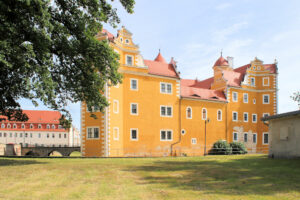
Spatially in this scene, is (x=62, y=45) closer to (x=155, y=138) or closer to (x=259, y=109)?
(x=155, y=138)

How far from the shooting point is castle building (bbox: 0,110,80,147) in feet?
300

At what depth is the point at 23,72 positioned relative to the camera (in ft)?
52.6

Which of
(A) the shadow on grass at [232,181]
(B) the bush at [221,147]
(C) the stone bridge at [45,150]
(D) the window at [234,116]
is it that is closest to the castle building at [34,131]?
(C) the stone bridge at [45,150]

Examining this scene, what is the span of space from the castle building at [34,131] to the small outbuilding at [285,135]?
253ft

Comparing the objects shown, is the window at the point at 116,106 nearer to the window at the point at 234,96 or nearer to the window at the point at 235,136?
the window at the point at 235,136

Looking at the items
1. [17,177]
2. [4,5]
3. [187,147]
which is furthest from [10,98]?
[187,147]

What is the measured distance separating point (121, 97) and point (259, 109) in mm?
26365

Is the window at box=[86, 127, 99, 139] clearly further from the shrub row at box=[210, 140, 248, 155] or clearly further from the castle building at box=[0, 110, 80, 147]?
the castle building at box=[0, 110, 80, 147]

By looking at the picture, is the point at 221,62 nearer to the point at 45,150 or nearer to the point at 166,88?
the point at 166,88

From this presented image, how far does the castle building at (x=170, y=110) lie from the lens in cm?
3438

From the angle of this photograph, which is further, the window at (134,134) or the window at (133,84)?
the window at (133,84)

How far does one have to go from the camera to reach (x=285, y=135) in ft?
71.3

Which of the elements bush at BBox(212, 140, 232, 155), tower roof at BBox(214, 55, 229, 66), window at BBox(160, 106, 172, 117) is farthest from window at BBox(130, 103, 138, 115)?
tower roof at BBox(214, 55, 229, 66)

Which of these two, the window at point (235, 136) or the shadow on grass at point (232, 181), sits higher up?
the shadow on grass at point (232, 181)
